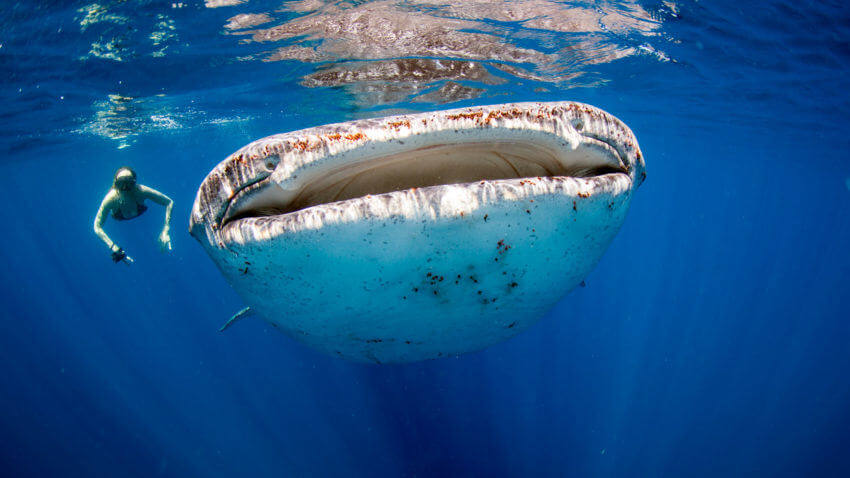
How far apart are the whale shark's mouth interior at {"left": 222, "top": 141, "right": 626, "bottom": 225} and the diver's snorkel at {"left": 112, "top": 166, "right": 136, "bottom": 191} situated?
6.73 meters

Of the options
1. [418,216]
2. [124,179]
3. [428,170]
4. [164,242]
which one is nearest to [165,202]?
[124,179]

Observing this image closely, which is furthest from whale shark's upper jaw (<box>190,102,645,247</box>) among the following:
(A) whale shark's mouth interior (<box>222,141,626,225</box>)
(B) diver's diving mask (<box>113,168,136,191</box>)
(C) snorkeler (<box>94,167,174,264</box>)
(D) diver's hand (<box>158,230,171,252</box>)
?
(B) diver's diving mask (<box>113,168,136,191</box>)

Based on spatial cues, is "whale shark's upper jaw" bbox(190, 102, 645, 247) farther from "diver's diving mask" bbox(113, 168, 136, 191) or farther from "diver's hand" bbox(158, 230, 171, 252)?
"diver's diving mask" bbox(113, 168, 136, 191)

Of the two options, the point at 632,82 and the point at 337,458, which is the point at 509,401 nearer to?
the point at 337,458

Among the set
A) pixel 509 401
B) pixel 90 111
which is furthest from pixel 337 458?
pixel 90 111

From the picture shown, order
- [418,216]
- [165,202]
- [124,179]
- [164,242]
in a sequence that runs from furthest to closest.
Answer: [165,202]
[124,179]
[164,242]
[418,216]

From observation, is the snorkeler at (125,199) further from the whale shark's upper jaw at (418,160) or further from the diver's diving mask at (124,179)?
the whale shark's upper jaw at (418,160)

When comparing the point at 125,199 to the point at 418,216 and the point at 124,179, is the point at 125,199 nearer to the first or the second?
the point at 124,179

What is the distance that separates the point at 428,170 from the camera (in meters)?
1.90

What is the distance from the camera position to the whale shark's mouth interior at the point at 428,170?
1618 mm

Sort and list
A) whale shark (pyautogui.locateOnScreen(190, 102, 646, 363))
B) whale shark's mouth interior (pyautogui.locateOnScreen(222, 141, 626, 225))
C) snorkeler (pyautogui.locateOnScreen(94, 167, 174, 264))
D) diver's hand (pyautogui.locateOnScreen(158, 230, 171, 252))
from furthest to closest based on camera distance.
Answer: snorkeler (pyautogui.locateOnScreen(94, 167, 174, 264)), diver's hand (pyautogui.locateOnScreen(158, 230, 171, 252)), whale shark's mouth interior (pyautogui.locateOnScreen(222, 141, 626, 225)), whale shark (pyautogui.locateOnScreen(190, 102, 646, 363))

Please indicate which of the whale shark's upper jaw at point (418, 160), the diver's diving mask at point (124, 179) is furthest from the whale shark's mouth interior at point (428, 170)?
the diver's diving mask at point (124, 179)

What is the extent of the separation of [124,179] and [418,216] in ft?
24.8

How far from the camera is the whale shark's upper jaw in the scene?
1444 millimetres
